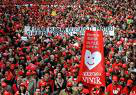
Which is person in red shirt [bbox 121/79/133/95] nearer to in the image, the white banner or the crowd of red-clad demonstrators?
the crowd of red-clad demonstrators

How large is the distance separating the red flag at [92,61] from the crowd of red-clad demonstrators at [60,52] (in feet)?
0.80

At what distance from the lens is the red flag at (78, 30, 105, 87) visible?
1020cm

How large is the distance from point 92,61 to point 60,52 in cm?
561

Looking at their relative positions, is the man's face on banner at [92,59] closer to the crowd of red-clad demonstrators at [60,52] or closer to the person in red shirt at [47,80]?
the crowd of red-clad demonstrators at [60,52]

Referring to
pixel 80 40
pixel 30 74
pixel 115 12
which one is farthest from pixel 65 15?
pixel 30 74

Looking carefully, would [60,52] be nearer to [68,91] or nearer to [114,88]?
[68,91]

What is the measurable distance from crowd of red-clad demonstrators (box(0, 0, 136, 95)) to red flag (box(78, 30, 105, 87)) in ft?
0.80

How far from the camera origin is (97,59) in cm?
1051

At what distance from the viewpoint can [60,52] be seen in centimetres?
1594

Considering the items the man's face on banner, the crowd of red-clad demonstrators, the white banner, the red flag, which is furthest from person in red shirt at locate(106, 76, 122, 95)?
the white banner

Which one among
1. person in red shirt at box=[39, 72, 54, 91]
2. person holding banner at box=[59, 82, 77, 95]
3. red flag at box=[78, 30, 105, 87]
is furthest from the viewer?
person in red shirt at box=[39, 72, 54, 91]

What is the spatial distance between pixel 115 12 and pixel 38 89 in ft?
52.3

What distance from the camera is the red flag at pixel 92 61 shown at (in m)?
10.2

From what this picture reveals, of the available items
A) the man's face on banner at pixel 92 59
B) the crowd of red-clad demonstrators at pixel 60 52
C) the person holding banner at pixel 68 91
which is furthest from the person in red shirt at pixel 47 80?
the man's face on banner at pixel 92 59
